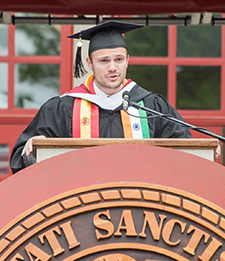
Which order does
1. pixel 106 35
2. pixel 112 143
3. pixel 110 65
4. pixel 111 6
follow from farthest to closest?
pixel 111 6, pixel 106 35, pixel 110 65, pixel 112 143

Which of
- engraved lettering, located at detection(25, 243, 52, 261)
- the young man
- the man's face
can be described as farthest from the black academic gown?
engraved lettering, located at detection(25, 243, 52, 261)

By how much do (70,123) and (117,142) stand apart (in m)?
1.27

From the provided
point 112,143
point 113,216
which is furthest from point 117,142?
point 113,216

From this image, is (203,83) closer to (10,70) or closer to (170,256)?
(10,70)

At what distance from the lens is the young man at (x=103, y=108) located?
382 centimetres

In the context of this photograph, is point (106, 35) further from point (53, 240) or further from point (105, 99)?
point (53, 240)

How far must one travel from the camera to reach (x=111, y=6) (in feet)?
14.8

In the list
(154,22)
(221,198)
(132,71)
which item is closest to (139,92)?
(154,22)

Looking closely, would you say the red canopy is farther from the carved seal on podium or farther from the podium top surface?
the carved seal on podium

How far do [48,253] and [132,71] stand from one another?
4.44 meters

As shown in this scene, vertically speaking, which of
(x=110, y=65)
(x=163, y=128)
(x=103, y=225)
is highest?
(x=110, y=65)

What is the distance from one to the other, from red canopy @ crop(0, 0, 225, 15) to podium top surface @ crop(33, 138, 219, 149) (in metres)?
2.01

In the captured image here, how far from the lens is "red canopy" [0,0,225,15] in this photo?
4.51m

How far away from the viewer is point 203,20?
4.81 m
